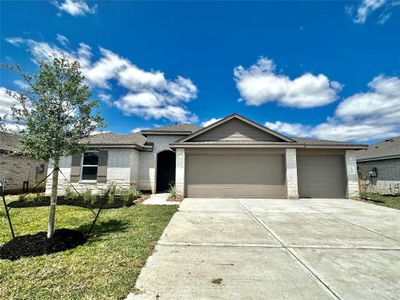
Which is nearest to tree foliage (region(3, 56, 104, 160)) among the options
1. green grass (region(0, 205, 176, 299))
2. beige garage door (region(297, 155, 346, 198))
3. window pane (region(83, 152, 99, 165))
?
green grass (region(0, 205, 176, 299))

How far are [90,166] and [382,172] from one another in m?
21.0

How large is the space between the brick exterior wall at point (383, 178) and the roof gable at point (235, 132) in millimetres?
10164

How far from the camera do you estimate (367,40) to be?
38.6 ft

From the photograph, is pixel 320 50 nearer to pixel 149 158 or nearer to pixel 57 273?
pixel 149 158

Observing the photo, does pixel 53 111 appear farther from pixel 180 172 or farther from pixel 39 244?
pixel 180 172

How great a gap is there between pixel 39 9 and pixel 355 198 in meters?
17.2

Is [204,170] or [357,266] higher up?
[204,170]

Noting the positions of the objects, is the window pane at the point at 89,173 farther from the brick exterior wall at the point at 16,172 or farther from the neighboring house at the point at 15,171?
the brick exterior wall at the point at 16,172

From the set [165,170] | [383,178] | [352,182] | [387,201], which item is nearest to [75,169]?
[165,170]

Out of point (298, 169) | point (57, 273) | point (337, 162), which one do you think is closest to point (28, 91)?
point (57, 273)

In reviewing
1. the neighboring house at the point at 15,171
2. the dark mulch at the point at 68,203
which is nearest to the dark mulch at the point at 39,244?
the dark mulch at the point at 68,203

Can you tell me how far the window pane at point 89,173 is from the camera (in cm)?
1207

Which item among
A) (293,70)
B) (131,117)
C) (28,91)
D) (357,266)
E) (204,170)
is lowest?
(357,266)

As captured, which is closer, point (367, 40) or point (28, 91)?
point (28, 91)
